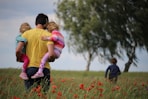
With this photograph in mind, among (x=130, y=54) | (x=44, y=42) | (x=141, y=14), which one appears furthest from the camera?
(x=130, y=54)

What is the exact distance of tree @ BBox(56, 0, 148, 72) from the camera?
3691 centimetres

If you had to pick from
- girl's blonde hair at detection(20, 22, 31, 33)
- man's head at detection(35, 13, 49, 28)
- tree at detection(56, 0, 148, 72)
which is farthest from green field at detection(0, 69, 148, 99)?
tree at detection(56, 0, 148, 72)

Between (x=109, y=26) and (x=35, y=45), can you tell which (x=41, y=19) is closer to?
(x=35, y=45)

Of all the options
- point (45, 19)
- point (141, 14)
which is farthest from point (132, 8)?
point (45, 19)

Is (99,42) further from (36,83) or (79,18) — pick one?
(36,83)

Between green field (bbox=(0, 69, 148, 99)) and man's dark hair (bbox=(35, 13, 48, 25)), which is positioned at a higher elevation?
man's dark hair (bbox=(35, 13, 48, 25))

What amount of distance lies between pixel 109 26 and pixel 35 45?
31.2m

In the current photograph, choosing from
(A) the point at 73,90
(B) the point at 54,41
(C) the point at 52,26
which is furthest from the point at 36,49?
(A) the point at 73,90

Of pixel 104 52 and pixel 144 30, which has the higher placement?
pixel 144 30

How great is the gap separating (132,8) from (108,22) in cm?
298

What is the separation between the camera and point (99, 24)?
36812 mm

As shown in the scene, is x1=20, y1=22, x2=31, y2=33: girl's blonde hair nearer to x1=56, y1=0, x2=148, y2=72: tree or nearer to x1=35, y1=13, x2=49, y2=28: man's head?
x1=35, y1=13, x2=49, y2=28: man's head

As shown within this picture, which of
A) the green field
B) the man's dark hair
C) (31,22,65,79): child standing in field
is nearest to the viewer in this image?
the green field

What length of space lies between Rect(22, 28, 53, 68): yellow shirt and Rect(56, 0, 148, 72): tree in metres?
30.5
